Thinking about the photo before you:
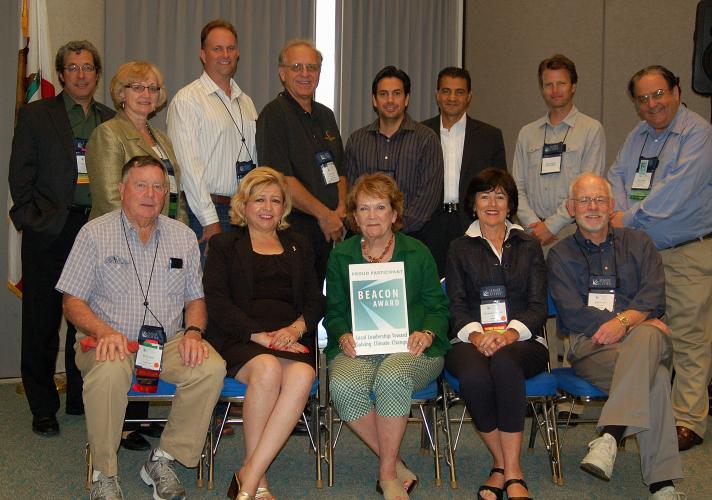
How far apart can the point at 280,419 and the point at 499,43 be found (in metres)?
4.78

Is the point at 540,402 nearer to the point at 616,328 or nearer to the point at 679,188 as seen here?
the point at 616,328

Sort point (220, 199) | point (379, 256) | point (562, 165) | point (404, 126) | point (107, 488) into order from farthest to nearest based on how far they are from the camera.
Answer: point (562, 165), point (404, 126), point (220, 199), point (379, 256), point (107, 488)

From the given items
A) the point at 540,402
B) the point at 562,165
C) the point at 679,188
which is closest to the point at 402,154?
the point at 562,165

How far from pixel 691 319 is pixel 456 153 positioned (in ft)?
5.55

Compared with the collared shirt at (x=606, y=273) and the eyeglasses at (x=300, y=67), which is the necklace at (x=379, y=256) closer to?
the collared shirt at (x=606, y=273)

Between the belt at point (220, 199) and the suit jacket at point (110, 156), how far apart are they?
1.33ft

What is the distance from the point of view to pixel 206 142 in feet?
14.0

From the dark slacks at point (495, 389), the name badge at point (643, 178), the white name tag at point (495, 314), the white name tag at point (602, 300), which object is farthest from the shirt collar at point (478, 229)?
the name badge at point (643, 178)

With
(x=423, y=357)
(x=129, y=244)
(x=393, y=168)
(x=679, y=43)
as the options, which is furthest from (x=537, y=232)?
(x=129, y=244)

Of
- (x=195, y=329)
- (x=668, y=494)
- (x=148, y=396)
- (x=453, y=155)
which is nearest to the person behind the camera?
(x=668, y=494)

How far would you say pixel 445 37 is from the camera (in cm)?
742

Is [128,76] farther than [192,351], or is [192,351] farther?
[128,76]

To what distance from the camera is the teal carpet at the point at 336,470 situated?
347 centimetres

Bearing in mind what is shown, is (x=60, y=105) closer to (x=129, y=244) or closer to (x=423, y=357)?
(x=129, y=244)
